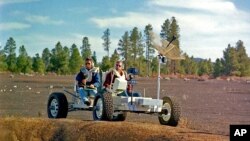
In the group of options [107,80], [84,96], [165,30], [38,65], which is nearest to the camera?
[107,80]

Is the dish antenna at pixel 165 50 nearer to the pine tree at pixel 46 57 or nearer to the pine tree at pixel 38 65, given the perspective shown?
the pine tree at pixel 46 57

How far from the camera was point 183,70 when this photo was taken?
42219mm

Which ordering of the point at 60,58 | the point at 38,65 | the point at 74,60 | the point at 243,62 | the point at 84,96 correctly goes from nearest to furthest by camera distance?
the point at 84,96, the point at 243,62, the point at 74,60, the point at 60,58, the point at 38,65

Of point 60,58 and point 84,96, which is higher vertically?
point 60,58

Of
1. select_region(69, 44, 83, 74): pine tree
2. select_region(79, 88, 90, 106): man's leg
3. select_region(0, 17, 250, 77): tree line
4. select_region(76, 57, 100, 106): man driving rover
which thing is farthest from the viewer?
select_region(69, 44, 83, 74): pine tree

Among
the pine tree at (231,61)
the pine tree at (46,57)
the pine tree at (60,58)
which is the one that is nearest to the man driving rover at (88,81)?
the pine tree at (231,61)

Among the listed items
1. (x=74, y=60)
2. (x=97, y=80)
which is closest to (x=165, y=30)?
(x=97, y=80)

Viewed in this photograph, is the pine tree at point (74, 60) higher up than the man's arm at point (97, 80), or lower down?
higher up

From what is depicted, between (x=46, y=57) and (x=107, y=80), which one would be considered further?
(x=46, y=57)

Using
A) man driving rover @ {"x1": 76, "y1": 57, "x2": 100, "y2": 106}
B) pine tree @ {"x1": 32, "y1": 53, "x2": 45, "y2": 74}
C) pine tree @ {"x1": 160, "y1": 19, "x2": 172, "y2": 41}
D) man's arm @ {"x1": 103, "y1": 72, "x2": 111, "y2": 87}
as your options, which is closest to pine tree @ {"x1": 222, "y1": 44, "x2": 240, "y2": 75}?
pine tree @ {"x1": 160, "y1": 19, "x2": 172, "y2": 41}

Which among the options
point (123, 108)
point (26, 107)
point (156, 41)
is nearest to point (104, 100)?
point (123, 108)

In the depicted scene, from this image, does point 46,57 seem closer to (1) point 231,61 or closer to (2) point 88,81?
(1) point 231,61

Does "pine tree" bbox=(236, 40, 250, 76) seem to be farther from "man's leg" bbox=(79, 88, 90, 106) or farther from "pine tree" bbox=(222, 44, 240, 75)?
"man's leg" bbox=(79, 88, 90, 106)

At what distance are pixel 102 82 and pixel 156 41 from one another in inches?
Answer: 68.4
